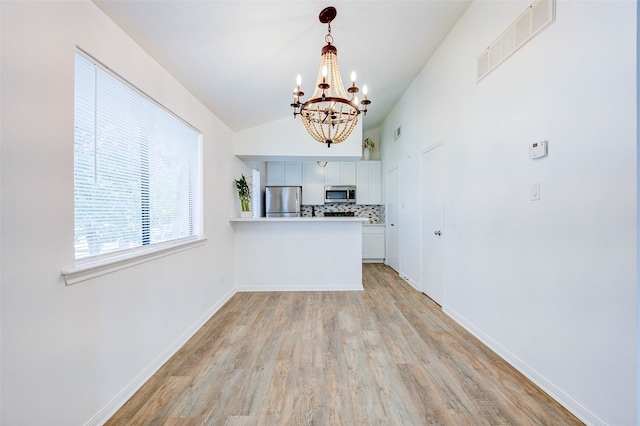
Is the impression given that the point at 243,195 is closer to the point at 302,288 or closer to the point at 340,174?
the point at 302,288

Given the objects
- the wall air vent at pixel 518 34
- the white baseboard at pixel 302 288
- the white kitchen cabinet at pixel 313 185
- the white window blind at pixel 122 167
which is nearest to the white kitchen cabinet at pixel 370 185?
the white kitchen cabinet at pixel 313 185

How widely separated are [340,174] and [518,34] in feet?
14.4

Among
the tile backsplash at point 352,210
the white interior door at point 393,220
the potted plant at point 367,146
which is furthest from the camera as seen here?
the tile backsplash at point 352,210

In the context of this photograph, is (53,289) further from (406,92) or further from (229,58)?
(406,92)

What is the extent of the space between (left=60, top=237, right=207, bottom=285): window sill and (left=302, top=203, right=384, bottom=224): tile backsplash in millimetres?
4346

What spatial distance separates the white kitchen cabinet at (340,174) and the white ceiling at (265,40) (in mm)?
2742

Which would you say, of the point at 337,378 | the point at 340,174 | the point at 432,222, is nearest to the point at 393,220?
the point at 340,174

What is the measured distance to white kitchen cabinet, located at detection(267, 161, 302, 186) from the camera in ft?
20.1

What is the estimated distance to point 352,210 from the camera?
661 cm

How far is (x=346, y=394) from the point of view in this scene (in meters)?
1.74

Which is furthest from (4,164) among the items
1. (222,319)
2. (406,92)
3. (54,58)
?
(406,92)

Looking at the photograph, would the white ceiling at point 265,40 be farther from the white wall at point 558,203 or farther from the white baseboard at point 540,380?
the white baseboard at point 540,380

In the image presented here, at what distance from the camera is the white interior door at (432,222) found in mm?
3268

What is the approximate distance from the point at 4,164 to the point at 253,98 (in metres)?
2.35
